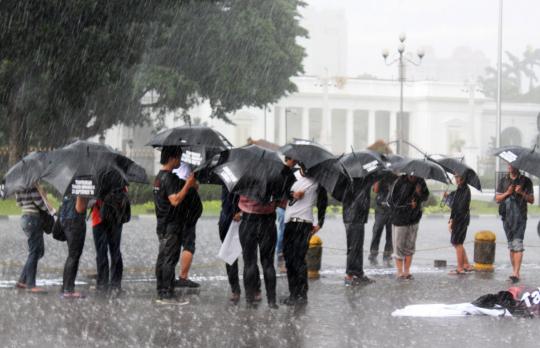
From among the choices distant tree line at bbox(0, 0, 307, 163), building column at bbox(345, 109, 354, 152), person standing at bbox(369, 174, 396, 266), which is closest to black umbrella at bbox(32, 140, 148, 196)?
person standing at bbox(369, 174, 396, 266)

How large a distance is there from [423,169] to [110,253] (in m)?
4.06

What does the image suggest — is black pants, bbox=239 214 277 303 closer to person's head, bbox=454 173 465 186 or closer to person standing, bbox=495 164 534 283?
person standing, bbox=495 164 534 283

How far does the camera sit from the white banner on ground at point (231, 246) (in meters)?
10.4

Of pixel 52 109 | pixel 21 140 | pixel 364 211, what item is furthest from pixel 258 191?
pixel 21 140

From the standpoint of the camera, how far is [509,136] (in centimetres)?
9950

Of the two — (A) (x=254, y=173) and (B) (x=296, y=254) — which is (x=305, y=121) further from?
(A) (x=254, y=173)

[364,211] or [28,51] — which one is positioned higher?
[28,51]

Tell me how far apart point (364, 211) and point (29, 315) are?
15.3 ft

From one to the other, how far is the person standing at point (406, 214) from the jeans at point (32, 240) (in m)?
4.39

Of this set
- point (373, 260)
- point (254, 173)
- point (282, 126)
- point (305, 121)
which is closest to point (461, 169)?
point (373, 260)

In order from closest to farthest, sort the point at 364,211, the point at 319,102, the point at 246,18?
the point at 364,211 < the point at 246,18 < the point at 319,102

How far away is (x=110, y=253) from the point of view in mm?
11359

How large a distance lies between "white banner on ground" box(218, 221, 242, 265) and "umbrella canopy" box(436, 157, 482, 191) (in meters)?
4.24

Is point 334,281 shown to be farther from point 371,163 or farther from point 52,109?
point 52,109
